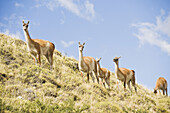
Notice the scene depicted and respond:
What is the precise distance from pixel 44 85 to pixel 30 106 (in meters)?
2.25

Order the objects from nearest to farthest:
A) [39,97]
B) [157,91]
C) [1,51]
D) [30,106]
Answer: [30,106] → [39,97] → [1,51] → [157,91]

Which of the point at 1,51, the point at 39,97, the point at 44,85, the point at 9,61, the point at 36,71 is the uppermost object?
the point at 1,51

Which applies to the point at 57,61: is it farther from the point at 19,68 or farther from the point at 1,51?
the point at 19,68

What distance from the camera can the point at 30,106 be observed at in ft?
19.7

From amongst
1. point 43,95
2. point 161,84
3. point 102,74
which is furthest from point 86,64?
point 161,84

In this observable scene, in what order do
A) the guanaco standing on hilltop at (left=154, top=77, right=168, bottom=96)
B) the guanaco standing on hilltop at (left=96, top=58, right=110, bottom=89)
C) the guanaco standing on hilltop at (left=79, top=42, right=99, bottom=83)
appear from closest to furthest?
the guanaco standing on hilltop at (left=79, top=42, right=99, bottom=83)
the guanaco standing on hilltop at (left=96, top=58, right=110, bottom=89)
the guanaco standing on hilltop at (left=154, top=77, right=168, bottom=96)

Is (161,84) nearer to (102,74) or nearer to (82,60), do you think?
(102,74)

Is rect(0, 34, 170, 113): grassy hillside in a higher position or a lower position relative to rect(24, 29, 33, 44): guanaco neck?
lower

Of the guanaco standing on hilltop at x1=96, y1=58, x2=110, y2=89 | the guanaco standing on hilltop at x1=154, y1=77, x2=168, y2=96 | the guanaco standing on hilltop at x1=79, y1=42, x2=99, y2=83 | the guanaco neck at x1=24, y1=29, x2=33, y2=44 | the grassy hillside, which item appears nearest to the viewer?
the grassy hillside

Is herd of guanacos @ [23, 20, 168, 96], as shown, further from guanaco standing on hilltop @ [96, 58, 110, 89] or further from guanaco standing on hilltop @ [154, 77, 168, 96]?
guanaco standing on hilltop @ [154, 77, 168, 96]

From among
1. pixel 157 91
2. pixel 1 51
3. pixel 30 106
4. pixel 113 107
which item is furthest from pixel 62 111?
pixel 157 91

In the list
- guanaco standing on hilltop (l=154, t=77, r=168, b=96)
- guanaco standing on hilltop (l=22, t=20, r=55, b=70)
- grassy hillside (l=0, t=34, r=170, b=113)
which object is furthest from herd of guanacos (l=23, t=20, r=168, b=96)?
guanaco standing on hilltop (l=154, t=77, r=168, b=96)

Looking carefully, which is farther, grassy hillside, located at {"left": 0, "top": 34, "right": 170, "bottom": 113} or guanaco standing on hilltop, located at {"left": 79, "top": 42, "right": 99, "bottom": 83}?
guanaco standing on hilltop, located at {"left": 79, "top": 42, "right": 99, "bottom": 83}

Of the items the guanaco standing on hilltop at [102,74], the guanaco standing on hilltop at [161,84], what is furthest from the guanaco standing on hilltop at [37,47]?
the guanaco standing on hilltop at [161,84]
